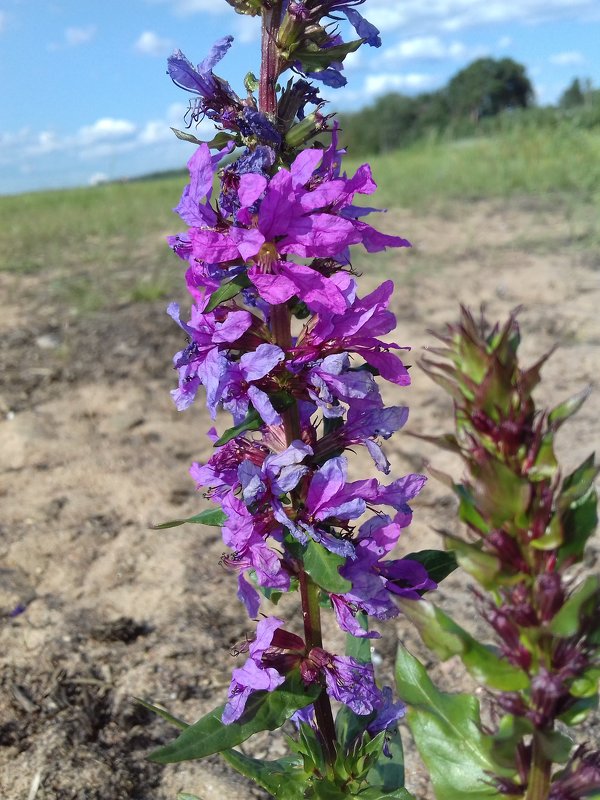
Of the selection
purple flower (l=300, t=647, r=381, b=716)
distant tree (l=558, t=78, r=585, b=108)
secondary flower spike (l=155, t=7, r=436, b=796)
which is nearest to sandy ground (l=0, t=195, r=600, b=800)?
purple flower (l=300, t=647, r=381, b=716)

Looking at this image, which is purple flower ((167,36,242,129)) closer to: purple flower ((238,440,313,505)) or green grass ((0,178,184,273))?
purple flower ((238,440,313,505))

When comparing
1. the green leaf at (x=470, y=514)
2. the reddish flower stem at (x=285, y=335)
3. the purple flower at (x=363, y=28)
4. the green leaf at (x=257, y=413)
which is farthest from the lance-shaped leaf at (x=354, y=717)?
the purple flower at (x=363, y=28)

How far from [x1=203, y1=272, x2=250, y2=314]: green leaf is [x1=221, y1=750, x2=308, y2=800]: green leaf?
3.13 ft

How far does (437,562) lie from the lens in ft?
5.36

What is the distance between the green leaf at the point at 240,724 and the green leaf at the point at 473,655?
1.80ft

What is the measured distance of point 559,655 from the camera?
105 centimetres

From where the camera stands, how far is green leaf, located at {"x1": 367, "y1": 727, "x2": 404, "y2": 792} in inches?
71.6

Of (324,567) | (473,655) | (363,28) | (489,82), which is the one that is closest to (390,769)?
(324,567)

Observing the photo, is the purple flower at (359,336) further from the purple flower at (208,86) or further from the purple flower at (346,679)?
the purple flower at (346,679)

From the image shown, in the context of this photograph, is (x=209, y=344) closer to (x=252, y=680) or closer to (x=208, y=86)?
(x=208, y=86)

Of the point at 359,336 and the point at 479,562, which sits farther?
the point at 359,336

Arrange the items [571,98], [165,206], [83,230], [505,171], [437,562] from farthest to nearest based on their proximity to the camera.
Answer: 1. [571,98]
2. [165,206]
3. [505,171]
4. [83,230]
5. [437,562]

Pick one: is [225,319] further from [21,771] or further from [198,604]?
[198,604]

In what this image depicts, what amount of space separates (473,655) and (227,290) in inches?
30.7
